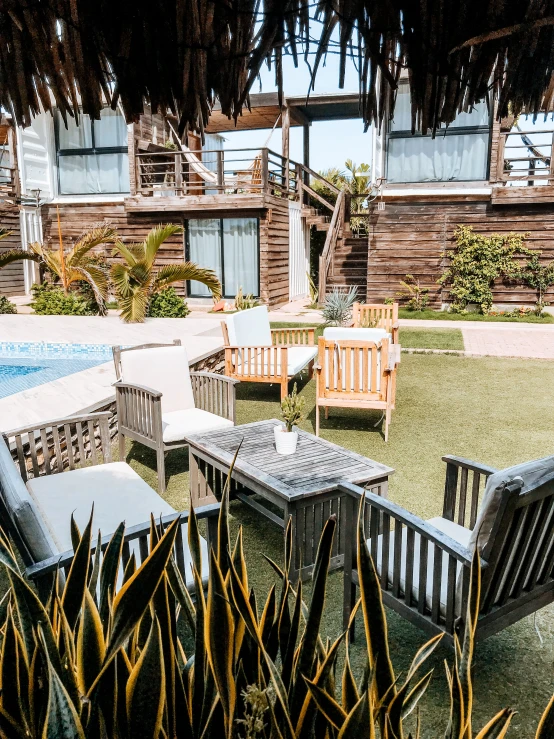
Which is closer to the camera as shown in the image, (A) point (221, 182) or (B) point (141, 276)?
(B) point (141, 276)

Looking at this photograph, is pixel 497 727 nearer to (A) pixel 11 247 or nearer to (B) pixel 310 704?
(B) pixel 310 704

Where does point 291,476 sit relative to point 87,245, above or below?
below

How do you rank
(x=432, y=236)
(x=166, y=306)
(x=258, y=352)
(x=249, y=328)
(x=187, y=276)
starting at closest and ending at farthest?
(x=258, y=352)
(x=249, y=328)
(x=187, y=276)
(x=166, y=306)
(x=432, y=236)

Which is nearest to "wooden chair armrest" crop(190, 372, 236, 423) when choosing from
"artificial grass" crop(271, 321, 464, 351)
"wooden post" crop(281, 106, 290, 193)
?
"artificial grass" crop(271, 321, 464, 351)

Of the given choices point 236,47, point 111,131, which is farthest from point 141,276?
point 236,47

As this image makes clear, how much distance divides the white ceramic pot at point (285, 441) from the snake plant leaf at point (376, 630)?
101 inches

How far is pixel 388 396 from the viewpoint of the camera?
556 centimetres

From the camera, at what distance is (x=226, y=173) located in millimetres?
16406

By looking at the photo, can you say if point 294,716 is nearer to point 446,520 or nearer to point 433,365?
point 446,520

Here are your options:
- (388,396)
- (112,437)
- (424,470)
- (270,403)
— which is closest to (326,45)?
(424,470)

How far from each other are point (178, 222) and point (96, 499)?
46.7ft

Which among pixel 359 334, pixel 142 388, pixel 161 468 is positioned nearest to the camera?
pixel 161 468

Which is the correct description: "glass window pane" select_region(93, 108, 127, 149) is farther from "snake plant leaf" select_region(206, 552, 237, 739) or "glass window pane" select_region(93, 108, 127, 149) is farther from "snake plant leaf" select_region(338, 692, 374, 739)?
"snake plant leaf" select_region(338, 692, 374, 739)

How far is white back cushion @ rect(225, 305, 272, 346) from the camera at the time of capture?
22.5 ft
